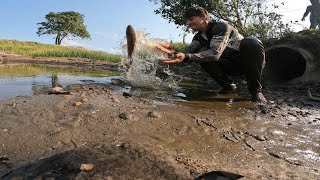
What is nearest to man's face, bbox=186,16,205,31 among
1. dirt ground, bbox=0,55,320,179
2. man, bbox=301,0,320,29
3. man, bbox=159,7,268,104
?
man, bbox=159,7,268,104

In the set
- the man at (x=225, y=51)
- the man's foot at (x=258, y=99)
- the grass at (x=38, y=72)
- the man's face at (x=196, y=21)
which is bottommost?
the grass at (x=38, y=72)

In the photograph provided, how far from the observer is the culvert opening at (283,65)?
1047 cm

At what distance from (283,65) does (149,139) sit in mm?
9008

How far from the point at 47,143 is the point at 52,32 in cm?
4741

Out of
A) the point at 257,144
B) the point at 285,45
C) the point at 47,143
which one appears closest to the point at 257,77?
the point at 257,144

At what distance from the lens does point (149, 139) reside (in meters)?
3.03

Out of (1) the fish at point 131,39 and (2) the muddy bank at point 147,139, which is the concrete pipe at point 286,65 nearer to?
(1) the fish at point 131,39

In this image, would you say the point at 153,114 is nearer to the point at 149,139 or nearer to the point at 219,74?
the point at 149,139

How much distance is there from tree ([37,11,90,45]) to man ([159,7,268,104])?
42497 mm

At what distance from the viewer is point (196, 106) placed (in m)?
4.56

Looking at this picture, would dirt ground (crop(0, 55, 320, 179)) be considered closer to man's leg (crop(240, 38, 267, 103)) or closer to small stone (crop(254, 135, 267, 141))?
small stone (crop(254, 135, 267, 141))

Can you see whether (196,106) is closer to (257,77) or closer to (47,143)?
(257,77)

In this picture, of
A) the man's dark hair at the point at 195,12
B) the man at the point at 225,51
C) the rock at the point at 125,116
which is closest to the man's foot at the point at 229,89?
the man at the point at 225,51

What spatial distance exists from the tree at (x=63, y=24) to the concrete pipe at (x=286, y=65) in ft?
125
